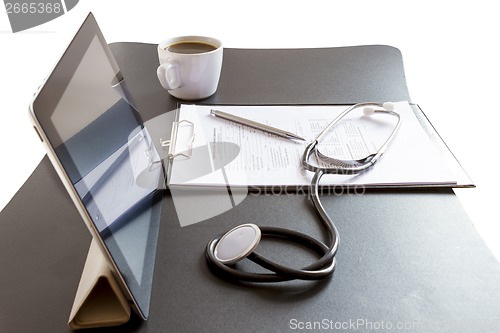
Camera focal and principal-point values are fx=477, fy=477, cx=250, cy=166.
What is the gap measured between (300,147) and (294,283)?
317 mm

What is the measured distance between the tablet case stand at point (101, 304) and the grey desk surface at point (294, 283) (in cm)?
2

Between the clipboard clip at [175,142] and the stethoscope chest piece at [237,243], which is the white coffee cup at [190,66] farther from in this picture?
the stethoscope chest piece at [237,243]

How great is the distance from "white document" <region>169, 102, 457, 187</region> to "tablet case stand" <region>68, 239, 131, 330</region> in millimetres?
244

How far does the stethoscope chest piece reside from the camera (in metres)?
0.59

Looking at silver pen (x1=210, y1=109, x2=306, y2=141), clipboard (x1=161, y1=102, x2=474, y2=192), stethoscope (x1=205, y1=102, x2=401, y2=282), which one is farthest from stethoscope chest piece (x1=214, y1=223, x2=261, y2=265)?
silver pen (x1=210, y1=109, x2=306, y2=141)

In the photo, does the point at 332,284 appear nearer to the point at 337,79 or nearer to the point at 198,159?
the point at 198,159

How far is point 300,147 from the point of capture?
837 mm

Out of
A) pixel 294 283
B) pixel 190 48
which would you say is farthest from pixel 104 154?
pixel 190 48

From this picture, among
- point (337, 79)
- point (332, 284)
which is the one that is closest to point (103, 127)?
point (332, 284)

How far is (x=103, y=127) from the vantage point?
0.60 meters

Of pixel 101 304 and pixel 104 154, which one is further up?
pixel 104 154

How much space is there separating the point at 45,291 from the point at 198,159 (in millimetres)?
320

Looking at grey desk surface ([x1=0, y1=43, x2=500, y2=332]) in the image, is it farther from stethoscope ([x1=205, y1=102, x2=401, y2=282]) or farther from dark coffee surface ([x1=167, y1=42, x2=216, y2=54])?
dark coffee surface ([x1=167, y1=42, x2=216, y2=54])

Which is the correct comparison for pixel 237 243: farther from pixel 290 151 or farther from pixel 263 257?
pixel 290 151
